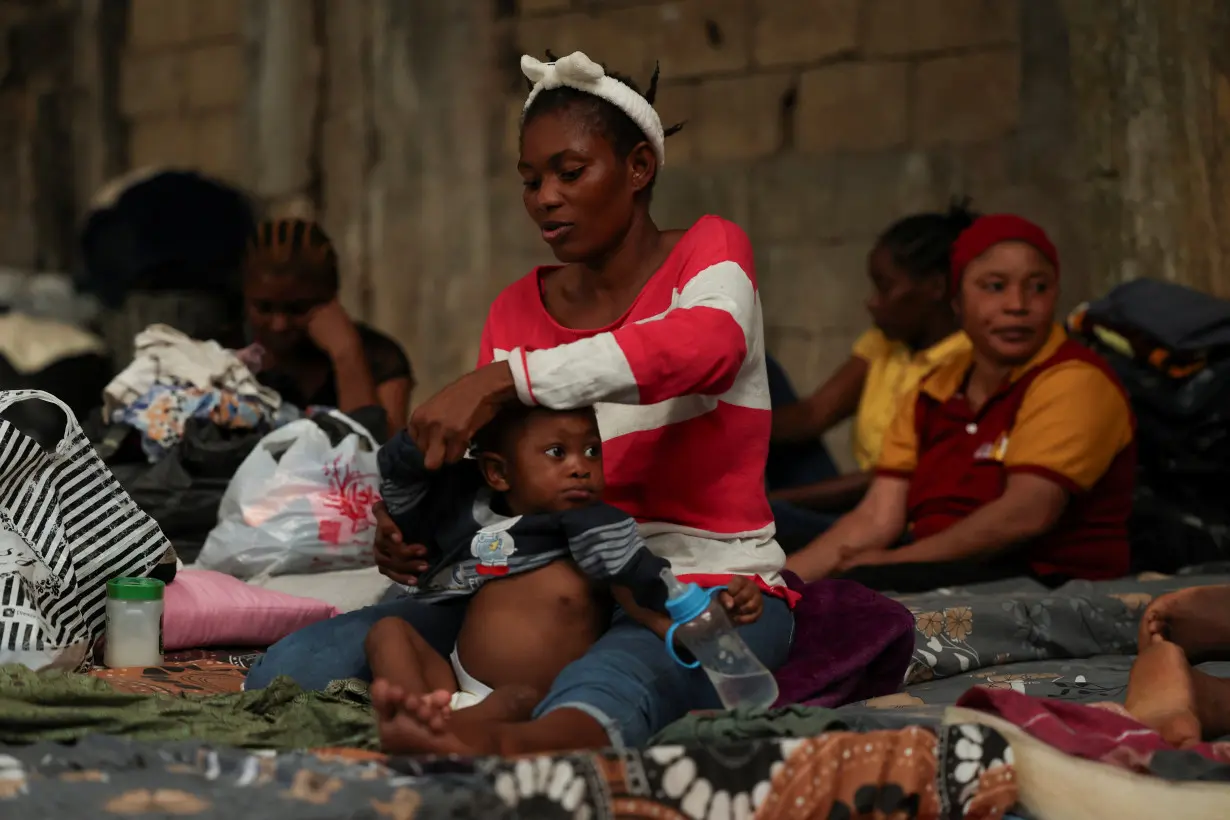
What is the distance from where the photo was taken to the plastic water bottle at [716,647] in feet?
8.41

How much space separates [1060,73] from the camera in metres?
5.63

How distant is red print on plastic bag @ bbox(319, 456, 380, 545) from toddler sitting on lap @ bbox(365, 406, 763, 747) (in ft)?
4.07

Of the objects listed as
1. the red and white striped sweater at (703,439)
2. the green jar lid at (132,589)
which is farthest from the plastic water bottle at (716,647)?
the green jar lid at (132,589)

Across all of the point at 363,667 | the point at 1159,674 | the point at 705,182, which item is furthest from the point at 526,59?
the point at 705,182

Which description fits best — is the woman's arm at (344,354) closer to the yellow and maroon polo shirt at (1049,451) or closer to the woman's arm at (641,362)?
the yellow and maroon polo shirt at (1049,451)

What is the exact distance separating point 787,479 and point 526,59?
2743mm

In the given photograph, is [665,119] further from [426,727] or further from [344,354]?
[426,727]

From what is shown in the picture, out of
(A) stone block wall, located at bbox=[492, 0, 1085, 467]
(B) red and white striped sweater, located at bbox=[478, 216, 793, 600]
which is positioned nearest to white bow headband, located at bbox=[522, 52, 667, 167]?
(B) red and white striped sweater, located at bbox=[478, 216, 793, 600]

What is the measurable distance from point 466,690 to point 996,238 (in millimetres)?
2153

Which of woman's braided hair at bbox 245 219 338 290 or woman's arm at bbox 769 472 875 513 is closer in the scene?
woman's braided hair at bbox 245 219 338 290

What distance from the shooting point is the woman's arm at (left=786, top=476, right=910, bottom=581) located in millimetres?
4309

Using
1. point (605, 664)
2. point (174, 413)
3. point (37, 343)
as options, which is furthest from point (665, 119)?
point (605, 664)

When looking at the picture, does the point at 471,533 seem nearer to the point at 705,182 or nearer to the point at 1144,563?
the point at 1144,563

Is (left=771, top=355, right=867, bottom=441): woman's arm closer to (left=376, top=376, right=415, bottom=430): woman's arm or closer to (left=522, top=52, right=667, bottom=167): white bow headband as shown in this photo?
(left=376, top=376, right=415, bottom=430): woman's arm
